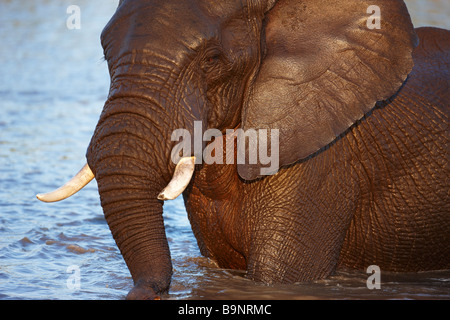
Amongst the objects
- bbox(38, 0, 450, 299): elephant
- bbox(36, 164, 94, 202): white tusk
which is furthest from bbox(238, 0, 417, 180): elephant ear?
bbox(36, 164, 94, 202): white tusk

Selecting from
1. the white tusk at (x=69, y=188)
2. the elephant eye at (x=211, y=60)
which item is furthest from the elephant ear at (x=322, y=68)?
the white tusk at (x=69, y=188)

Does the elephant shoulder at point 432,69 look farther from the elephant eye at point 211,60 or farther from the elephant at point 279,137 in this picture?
the elephant eye at point 211,60

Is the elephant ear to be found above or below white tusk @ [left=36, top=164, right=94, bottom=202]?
above

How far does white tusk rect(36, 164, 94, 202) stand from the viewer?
545 cm

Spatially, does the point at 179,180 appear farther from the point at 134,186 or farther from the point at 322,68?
the point at 322,68

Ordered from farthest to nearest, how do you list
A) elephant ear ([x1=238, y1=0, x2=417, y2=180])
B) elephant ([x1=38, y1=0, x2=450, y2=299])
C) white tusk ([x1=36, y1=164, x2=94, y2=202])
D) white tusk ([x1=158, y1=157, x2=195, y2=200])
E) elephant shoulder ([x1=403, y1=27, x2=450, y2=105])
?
elephant shoulder ([x1=403, y1=27, x2=450, y2=105])
elephant ear ([x1=238, y1=0, x2=417, y2=180])
white tusk ([x1=36, y1=164, x2=94, y2=202])
elephant ([x1=38, y1=0, x2=450, y2=299])
white tusk ([x1=158, y1=157, x2=195, y2=200])

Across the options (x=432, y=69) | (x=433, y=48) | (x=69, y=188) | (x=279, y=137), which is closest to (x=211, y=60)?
(x=279, y=137)

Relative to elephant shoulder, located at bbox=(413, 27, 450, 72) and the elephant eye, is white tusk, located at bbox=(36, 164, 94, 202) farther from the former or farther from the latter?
elephant shoulder, located at bbox=(413, 27, 450, 72)

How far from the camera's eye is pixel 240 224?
625 cm

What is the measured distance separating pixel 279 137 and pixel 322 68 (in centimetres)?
54

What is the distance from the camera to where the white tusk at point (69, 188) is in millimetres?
5445

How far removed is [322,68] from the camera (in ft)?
19.3
